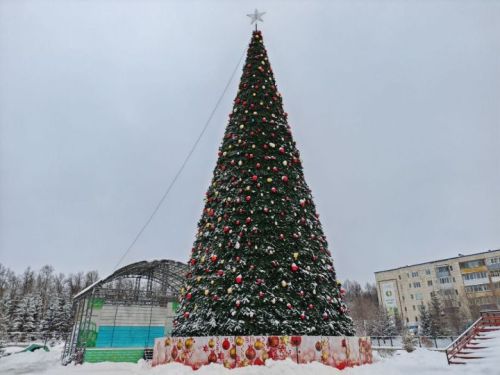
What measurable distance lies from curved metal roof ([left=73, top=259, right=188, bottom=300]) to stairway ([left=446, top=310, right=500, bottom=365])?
15.0 metres

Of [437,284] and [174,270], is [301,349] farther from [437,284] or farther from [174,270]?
[437,284]

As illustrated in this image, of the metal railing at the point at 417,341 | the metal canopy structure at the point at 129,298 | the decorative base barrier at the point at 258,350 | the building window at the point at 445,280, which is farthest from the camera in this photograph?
the building window at the point at 445,280

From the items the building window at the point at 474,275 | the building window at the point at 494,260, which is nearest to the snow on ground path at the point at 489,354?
the building window at the point at 494,260

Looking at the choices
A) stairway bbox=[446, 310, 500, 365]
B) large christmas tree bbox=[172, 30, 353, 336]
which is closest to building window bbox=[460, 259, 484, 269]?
stairway bbox=[446, 310, 500, 365]

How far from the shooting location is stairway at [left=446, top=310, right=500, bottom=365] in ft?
36.7

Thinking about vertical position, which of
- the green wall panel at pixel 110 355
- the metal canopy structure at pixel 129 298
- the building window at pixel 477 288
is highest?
the building window at pixel 477 288

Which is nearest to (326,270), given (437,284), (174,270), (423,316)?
(174,270)

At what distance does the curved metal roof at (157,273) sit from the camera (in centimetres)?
2012

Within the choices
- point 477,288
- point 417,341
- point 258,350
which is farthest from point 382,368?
point 477,288

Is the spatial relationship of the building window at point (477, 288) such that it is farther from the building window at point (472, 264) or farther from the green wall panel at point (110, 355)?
the green wall panel at point (110, 355)

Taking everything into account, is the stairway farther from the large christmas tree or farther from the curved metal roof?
the curved metal roof

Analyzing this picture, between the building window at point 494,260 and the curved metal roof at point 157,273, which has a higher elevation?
the building window at point 494,260

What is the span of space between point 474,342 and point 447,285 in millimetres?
40882

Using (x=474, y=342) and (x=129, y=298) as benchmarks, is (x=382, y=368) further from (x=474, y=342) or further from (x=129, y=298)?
(x=129, y=298)
